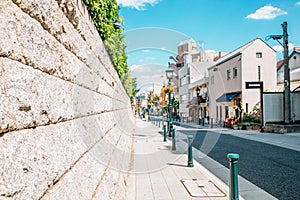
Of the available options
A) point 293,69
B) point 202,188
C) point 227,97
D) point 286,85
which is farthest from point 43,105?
point 293,69

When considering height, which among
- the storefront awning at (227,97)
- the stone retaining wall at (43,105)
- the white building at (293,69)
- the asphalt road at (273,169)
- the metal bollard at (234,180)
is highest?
the white building at (293,69)

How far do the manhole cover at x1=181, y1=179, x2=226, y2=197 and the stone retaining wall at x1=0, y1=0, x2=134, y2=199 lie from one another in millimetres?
3370

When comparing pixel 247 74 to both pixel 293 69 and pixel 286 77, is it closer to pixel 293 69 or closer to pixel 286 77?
pixel 286 77

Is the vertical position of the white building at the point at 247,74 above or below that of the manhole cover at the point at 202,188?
above

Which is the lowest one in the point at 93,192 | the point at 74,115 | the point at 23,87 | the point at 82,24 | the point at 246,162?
the point at 246,162

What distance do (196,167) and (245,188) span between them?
2.22 meters

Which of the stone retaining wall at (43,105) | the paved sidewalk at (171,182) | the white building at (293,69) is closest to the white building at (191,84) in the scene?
the white building at (293,69)

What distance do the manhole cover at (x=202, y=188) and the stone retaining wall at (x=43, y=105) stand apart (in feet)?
11.1

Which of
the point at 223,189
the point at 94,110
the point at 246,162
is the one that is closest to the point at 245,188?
the point at 223,189

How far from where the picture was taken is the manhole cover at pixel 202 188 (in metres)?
5.44

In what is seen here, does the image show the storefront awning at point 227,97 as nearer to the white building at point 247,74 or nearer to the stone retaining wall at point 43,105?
the white building at point 247,74

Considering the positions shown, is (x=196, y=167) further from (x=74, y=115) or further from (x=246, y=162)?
(x=74, y=115)

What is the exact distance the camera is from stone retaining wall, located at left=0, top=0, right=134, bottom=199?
116 cm

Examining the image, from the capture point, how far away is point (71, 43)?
2.32 metres
